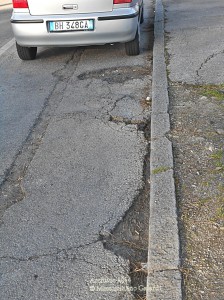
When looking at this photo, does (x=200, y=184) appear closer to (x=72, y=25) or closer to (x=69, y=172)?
(x=69, y=172)

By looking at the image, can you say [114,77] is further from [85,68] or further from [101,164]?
[101,164]

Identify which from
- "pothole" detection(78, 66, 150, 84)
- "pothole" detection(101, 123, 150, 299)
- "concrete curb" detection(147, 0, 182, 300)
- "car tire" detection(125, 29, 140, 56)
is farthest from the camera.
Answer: "car tire" detection(125, 29, 140, 56)

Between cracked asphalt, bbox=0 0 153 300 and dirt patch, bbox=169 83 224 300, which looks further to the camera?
cracked asphalt, bbox=0 0 153 300

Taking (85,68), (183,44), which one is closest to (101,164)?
(85,68)

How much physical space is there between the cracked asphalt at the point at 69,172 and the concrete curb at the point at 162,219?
14 centimetres

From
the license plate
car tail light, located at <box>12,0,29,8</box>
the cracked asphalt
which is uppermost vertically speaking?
car tail light, located at <box>12,0,29,8</box>

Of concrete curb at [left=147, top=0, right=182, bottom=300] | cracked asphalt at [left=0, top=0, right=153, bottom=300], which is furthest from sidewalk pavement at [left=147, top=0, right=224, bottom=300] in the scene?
cracked asphalt at [left=0, top=0, right=153, bottom=300]

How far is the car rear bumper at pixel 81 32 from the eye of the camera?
6.35m

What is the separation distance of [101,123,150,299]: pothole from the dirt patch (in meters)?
0.25

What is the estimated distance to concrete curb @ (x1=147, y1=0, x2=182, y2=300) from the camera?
240cm

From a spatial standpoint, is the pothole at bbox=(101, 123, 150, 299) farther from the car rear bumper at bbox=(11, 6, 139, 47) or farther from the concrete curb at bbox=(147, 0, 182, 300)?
the car rear bumper at bbox=(11, 6, 139, 47)

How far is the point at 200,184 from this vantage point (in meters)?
3.28

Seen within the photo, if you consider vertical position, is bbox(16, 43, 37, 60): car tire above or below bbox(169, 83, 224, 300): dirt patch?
below

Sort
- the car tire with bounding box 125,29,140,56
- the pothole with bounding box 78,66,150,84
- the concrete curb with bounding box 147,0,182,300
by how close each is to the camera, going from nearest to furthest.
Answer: the concrete curb with bounding box 147,0,182,300 < the pothole with bounding box 78,66,150,84 < the car tire with bounding box 125,29,140,56
